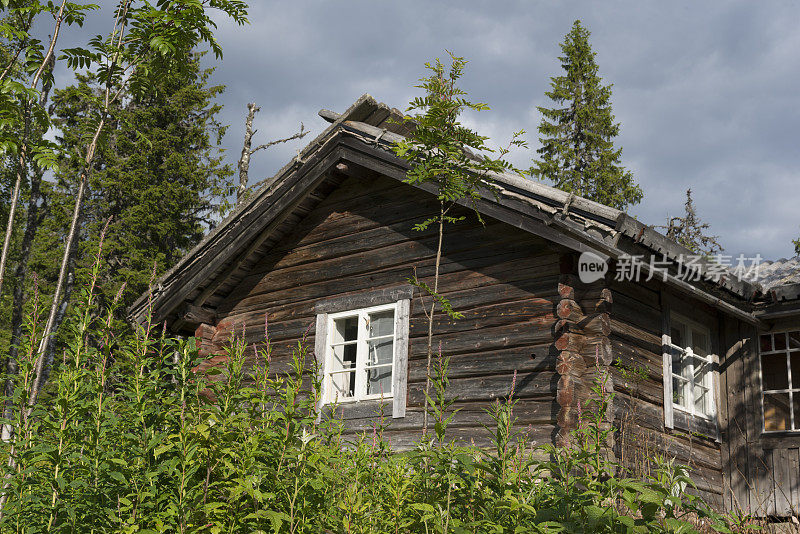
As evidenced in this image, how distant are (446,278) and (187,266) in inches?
168

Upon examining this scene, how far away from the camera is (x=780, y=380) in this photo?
11234 mm

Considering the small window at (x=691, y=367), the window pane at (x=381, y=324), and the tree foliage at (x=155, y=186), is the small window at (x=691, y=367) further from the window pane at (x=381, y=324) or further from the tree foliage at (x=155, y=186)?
the tree foliage at (x=155, y=186)

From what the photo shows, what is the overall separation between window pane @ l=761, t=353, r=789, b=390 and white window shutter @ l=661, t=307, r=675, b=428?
8.84ft

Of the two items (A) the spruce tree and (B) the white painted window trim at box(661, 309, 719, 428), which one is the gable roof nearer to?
(B) the white painted window trim at box(661, 309, 719, 428)

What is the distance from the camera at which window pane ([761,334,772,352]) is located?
10328mm

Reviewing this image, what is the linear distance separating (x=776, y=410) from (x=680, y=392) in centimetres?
195

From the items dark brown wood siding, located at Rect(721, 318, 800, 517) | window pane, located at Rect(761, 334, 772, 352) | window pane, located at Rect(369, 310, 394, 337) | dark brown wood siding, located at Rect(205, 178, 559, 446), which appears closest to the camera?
dark brown wood siding, located at Rect(205, 178, 559, 446)

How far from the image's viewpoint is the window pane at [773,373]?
11.1 meters

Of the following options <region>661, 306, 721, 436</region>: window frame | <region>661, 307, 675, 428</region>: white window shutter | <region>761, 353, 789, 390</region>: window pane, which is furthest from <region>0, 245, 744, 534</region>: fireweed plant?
<region>761, 353, 789, 390</region>: window pane

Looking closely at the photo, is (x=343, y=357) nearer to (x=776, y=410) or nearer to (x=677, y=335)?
(x=677, y=335)

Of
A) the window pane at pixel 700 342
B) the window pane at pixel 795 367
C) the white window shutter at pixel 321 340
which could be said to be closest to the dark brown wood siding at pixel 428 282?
the white window shutter at pixel 321 340

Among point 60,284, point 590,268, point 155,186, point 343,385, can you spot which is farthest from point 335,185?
point 155,186

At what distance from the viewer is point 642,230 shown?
25.2ft

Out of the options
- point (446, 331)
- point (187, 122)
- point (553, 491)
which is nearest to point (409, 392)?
point (446, 331)
